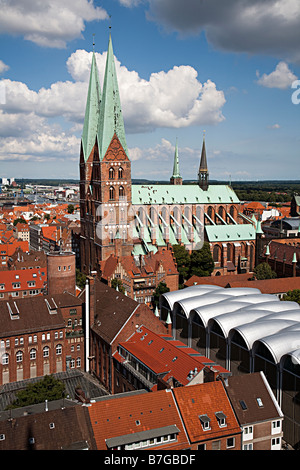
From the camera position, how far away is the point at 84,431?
30.5 meters

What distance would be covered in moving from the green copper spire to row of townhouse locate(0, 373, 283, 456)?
196 ft

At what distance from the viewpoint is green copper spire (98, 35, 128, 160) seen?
8550 cm

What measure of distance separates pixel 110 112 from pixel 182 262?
3181 cm

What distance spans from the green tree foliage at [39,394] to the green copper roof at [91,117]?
60.4 meters

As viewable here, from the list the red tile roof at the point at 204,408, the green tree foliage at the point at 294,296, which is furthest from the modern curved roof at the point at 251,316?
the red tile roof at the point at 204,408

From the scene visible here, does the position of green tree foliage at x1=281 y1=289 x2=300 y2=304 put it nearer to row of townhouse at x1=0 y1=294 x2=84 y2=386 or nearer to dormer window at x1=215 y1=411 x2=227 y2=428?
row of townhouse at x1=0 y1=294 x2=84 y2=386

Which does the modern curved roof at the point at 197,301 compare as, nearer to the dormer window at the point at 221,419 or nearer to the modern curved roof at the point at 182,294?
the modern curved roof at the point at 182,294

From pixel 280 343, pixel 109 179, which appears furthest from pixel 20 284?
pixel 280 343

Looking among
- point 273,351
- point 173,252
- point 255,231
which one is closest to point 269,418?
point 273,351

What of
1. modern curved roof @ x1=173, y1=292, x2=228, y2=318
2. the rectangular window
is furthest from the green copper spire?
the rectangular window

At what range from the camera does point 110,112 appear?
8594 cm
